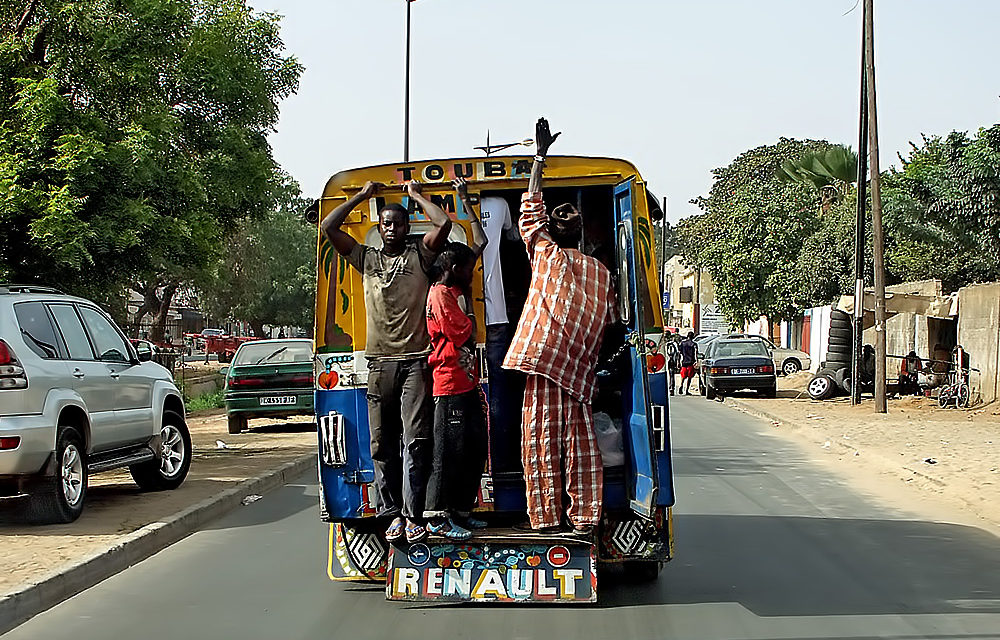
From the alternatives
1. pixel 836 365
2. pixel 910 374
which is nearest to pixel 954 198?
pixel 910 374

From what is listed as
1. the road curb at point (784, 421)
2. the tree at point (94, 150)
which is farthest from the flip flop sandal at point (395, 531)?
the road curb at point (784, 421)

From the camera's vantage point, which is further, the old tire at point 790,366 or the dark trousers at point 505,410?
the old tire at point 790,366

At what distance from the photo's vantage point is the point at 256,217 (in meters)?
22.9

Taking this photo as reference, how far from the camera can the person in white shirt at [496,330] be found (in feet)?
24.7

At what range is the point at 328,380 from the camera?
7.46 meters

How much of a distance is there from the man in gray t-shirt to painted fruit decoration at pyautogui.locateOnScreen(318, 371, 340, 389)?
275 millimetres

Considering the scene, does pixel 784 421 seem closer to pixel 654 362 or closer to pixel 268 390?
pixel 268 390

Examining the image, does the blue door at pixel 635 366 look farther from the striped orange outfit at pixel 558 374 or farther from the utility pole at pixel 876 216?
the utility pole at pixel 876 216

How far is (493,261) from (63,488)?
4.66m

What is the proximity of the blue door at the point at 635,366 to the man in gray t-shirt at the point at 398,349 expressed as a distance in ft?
3.38

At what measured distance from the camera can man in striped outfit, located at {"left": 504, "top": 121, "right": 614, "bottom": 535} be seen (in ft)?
Result: 23.4

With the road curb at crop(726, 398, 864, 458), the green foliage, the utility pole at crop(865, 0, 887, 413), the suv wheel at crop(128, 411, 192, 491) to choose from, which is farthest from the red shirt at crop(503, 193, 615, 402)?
the green foliage

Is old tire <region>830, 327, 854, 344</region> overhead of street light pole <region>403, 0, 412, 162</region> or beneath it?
beneath

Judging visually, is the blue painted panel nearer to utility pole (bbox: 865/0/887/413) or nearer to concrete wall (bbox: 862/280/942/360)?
utility pole (bbox: 865/0/887/413)
